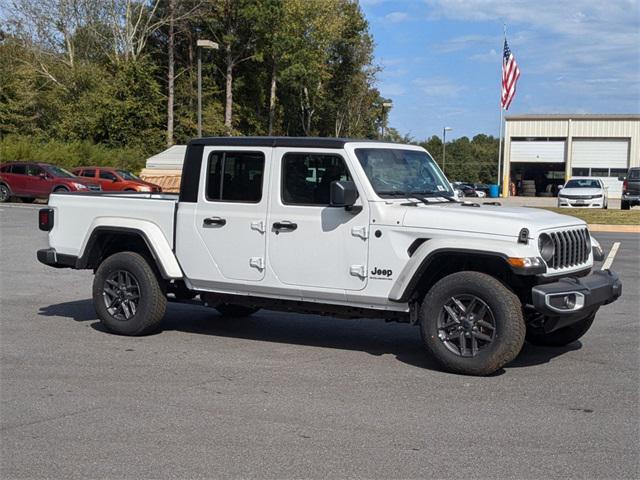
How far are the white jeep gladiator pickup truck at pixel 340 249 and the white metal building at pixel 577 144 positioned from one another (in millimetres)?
53900

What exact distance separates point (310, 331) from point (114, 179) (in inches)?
1047

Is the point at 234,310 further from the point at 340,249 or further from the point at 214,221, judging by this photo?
the point at 340,249

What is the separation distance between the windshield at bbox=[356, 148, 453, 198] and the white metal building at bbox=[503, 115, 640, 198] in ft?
175

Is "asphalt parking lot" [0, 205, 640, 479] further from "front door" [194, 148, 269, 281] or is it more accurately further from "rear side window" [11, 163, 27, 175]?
"rear side window" [11, 163, 27, 175]

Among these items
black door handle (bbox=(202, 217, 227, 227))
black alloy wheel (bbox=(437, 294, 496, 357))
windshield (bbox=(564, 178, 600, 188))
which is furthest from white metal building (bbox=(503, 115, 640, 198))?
black alloy wheel (bbox=(437, 294, 496, 357))

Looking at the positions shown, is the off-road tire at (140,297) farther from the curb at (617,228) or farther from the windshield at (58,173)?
the windshield at (58,173)

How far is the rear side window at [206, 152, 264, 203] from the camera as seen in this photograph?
7770 mm

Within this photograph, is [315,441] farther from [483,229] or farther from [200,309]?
[200,309]

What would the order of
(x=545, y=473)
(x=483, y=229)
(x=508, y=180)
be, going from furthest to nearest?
1. (x=508, y=180)
2. (x=483, y=229)
3. (x=545, y=473)

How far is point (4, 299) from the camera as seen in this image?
412 inches

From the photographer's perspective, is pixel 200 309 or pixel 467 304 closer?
pixel 467 304

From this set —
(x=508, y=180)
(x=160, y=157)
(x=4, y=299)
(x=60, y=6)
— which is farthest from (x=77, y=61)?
(x=4, y=299)

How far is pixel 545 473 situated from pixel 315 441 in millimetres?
1404

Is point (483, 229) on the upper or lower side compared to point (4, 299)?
upper
